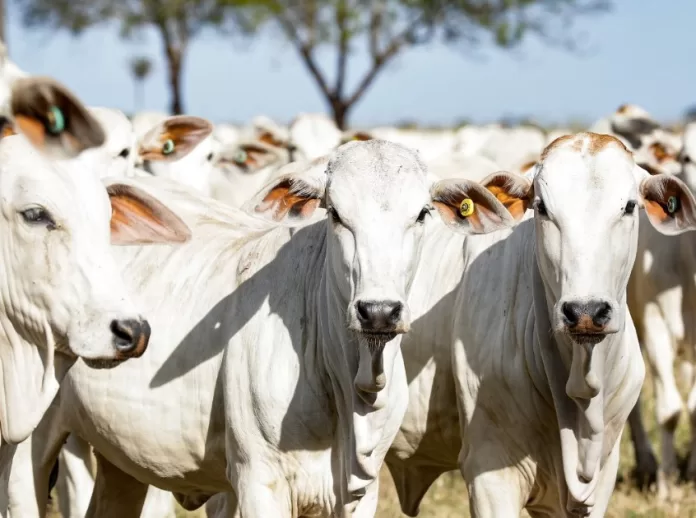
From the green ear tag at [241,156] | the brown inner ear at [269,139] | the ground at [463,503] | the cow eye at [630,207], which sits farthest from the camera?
the brown inner ear at [269,139]

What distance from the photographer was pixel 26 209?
4.06m

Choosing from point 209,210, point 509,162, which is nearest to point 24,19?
→ point 509,162

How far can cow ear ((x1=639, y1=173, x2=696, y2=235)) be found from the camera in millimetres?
5246

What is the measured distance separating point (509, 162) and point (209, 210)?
7991 mm

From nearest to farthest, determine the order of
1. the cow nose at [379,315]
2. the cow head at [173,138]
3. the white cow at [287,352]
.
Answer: the cow nose at [379,315]
the white cow at [287,352]
the cow head at [173,138]

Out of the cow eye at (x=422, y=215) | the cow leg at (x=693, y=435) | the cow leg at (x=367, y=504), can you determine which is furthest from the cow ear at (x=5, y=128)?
the cow leg at (x=693, y=435)

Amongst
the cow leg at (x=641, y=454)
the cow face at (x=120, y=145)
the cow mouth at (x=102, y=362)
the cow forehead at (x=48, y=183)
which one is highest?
the cow forehead at (x=48, y=183)

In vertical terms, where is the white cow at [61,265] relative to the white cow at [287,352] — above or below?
above

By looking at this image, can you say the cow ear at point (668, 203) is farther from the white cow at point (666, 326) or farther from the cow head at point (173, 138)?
the white cow at point (666, 326)

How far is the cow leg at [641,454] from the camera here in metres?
8.20

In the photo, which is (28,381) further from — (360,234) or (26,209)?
(360,234)

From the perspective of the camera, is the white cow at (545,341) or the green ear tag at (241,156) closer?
Result: the white cow at (545,341)

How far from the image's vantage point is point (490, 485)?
531cm

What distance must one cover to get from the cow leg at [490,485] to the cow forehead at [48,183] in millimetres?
1944
